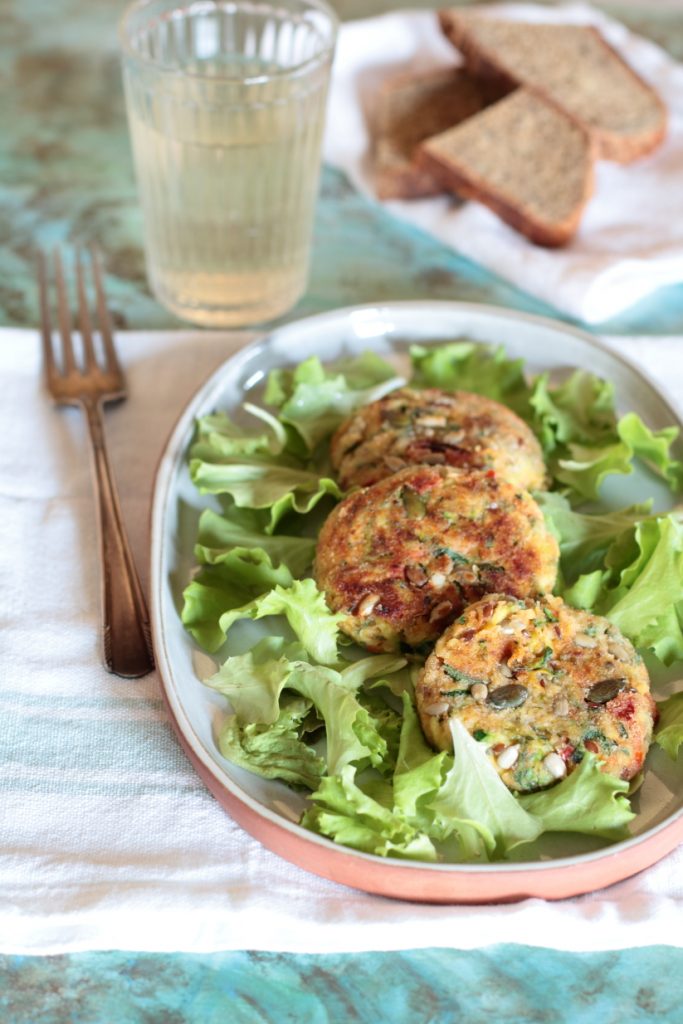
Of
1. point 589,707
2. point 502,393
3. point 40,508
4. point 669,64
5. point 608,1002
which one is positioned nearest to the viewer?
point 608,1002

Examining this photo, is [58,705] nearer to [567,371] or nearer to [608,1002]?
[608,1002]

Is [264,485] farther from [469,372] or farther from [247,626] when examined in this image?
[469,372]

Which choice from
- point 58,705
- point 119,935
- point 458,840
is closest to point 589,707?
point 458,840

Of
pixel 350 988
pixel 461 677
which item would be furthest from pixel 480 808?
pixel 350 988

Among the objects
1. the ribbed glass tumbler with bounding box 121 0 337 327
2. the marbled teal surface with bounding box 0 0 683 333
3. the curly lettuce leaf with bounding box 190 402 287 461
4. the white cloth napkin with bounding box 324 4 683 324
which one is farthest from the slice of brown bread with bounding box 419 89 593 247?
the curly lettuce leaf with bounding box 190 402 287 461

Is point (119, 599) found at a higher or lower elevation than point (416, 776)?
lower

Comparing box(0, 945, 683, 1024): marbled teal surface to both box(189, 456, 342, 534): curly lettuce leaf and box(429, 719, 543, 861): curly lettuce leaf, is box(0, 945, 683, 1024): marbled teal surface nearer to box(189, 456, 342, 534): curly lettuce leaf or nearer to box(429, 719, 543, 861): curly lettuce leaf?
box(429, 719, 543, 861): curly lettuce leaf
